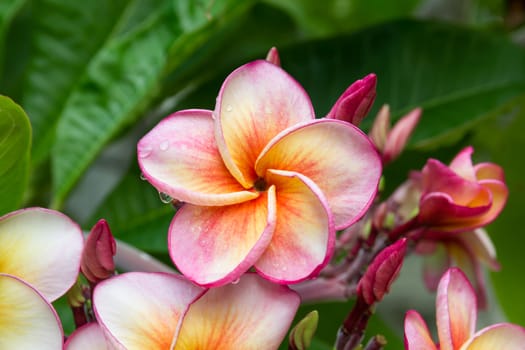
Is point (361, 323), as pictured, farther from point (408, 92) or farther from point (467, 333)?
point (408, 92)

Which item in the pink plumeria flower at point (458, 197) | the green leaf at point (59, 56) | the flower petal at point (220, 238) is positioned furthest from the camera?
the green leaf at point (59, 56)

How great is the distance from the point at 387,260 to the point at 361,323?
7cm

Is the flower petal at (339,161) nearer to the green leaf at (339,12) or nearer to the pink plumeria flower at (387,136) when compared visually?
the pink plumeria flower at (387,136)

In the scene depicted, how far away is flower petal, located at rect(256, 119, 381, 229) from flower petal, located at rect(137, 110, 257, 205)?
0.04 meters

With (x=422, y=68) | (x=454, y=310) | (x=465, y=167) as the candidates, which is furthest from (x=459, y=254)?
(x=422, y=68)

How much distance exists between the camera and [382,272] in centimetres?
55

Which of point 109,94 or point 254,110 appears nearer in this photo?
point 254,110

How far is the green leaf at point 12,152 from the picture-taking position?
0.59m

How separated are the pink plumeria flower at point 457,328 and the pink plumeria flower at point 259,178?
0.09 metres

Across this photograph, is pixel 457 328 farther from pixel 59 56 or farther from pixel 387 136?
pixel 59 56

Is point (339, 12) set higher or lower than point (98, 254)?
lower

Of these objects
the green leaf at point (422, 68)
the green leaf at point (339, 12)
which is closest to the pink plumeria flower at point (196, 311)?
the green leaf at point (422, 68)

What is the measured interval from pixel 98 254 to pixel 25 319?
0.07 m

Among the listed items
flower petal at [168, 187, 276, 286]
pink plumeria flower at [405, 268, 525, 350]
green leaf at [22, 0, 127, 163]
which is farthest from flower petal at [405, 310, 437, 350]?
green leaf at [22, 0, 127, 163]
